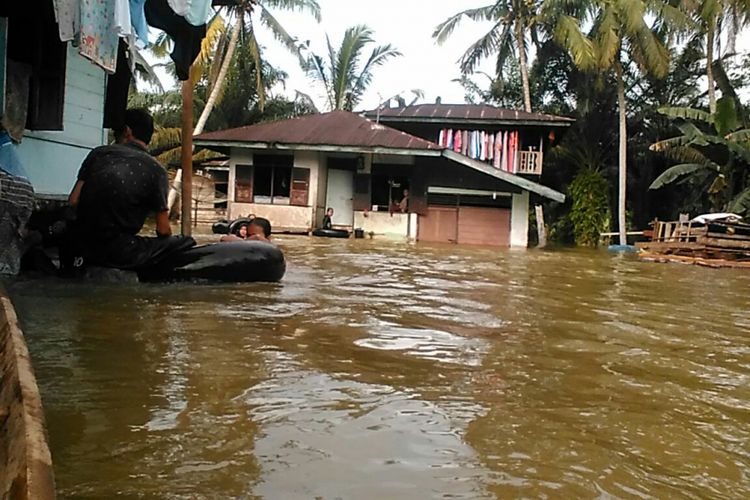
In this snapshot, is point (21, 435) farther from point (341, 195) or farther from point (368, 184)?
point (341, 195)

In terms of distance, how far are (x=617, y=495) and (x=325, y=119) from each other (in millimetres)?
21199

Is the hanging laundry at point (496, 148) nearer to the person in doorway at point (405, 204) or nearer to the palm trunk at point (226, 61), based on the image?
the person in doorway at point (405, 204)

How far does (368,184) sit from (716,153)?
432 inches

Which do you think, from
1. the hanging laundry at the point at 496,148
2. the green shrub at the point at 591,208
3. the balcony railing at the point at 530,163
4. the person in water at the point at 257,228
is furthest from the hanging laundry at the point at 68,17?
the green shrub at the point at 591,208

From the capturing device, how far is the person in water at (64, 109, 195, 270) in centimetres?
569

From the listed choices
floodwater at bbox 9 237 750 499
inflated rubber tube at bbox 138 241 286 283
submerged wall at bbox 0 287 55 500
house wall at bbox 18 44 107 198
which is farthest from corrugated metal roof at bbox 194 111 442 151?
submerged wall at bbox 0 287 55 500

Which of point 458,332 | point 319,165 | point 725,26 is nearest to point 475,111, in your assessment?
point 319,165

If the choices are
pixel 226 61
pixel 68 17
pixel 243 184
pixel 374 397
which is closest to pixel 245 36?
pixel 226 61

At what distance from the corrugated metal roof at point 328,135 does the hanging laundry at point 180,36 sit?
11437 millimetres

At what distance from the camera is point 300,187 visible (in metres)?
21.2

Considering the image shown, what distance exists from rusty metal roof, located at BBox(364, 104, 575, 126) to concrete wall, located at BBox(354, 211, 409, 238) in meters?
3.66

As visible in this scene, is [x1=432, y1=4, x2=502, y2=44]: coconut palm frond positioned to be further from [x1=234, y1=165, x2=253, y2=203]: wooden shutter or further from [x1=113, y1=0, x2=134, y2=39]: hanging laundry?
[x1=113, y1=0, x2=134, y2=39]: hanging laundry

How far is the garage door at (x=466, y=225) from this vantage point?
20.9 meters

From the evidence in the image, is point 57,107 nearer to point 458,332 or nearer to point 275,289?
point 275,289
